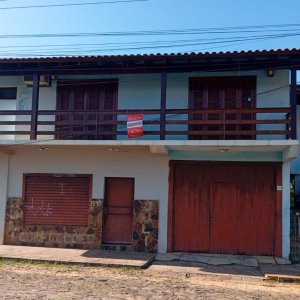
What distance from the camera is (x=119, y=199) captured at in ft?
46.2

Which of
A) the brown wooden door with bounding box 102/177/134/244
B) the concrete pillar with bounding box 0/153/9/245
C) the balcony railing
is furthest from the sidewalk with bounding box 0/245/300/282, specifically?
the balcony railing

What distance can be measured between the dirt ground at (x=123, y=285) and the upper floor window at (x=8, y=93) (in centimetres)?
644

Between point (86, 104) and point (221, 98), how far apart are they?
14.6 ft

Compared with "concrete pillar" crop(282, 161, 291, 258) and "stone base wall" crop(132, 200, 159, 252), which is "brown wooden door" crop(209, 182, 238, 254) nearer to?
"concrete pillar" crop(282, 161, 291, 258)

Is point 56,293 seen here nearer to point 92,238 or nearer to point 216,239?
point 92,238

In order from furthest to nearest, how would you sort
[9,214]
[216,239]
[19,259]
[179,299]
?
[9,214] → [216,239] → [19,259] → [179,299]

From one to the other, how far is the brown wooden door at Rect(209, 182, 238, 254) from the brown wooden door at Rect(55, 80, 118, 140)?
3.83 m

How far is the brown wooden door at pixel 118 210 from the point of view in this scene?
45.5 ft

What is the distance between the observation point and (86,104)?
14.6 metres

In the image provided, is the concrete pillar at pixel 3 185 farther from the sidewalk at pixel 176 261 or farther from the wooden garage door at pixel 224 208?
the wooden garage door at pixel 224 208

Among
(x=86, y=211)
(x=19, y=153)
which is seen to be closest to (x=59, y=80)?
(x=19, y=153)

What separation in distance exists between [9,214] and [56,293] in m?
6.66

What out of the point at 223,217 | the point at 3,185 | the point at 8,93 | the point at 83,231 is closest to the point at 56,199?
the point at 83,231

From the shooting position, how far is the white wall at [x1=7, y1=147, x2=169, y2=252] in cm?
1370
